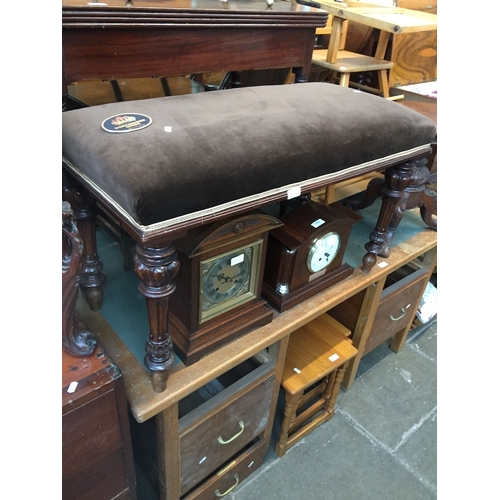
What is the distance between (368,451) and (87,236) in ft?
3.42

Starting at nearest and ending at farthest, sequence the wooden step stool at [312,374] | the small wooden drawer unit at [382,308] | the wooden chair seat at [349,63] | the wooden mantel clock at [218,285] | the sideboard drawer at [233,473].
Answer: the wooden mantel clock at [218,285], the sideboard drawer at [233,473], the wooden step stool at [312,374], the small wooden drawer unit at [382,308], the wooden chair seat at [349,63]

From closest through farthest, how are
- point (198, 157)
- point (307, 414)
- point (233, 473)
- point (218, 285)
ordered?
point (198, 157) < point (218, 285) < point (233, 473) < point (307, 414)

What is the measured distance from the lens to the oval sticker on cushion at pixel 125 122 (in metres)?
0.65

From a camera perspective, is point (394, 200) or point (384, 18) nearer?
point (394, 200)

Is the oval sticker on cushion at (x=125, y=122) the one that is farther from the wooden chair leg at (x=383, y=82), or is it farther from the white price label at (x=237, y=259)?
the wooden chair leg at (x=383, y=82)

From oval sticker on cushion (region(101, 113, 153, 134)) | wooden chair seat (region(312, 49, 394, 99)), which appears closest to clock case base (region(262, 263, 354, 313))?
oval sticker on cushion (region(101, 113, 153, 134))

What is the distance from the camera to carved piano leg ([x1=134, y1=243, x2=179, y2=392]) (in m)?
0.62

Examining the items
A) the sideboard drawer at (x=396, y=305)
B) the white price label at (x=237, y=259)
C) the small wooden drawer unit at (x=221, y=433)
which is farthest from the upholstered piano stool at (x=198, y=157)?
the sideboard drawer at (x=396, y=305)

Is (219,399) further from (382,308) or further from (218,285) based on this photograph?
(382,308)

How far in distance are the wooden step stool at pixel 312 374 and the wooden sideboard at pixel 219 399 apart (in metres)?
0.08

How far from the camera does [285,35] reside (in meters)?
1.12

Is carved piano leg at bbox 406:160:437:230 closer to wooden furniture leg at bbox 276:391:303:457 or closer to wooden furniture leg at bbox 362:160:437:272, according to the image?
wooden furniture leg at bbox 362:160:437:272

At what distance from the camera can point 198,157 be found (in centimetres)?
60

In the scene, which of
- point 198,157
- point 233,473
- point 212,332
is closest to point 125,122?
point 198,157
